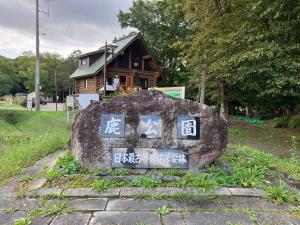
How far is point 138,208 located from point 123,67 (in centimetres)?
2168

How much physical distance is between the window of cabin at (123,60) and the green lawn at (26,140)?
9.55 m

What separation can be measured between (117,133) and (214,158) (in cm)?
154

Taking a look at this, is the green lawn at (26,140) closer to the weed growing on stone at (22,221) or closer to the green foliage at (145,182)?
the weed growing on stone at (22,221)

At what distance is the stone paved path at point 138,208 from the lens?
2799 millimetres

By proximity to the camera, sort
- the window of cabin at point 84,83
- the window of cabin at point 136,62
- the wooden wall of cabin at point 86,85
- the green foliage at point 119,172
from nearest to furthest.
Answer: the green foliage at point 119,172, the wooden wall of cabin at point 86,85, the window of cabin at point 136,62, the window of cabin at point 84,83

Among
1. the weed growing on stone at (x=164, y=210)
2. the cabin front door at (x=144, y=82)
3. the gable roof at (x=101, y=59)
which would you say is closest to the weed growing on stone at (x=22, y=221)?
the weed growing on stone at (x=164, y=210)

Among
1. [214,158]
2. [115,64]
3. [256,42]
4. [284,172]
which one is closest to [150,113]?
[214,158]

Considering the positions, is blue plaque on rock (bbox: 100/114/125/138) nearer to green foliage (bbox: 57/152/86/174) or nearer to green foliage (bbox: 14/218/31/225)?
green foliage (bbox: 57/152/86/174)

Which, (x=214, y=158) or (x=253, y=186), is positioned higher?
(x=214, y=158)

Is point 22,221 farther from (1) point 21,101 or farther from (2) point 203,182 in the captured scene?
(1) point 21,101

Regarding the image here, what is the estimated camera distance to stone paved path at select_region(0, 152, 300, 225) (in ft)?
9.18

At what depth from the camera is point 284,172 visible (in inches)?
186

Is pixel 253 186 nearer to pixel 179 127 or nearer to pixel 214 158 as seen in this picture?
pixel 214 158

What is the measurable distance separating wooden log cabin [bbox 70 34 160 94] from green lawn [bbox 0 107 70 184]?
7.90 meters
